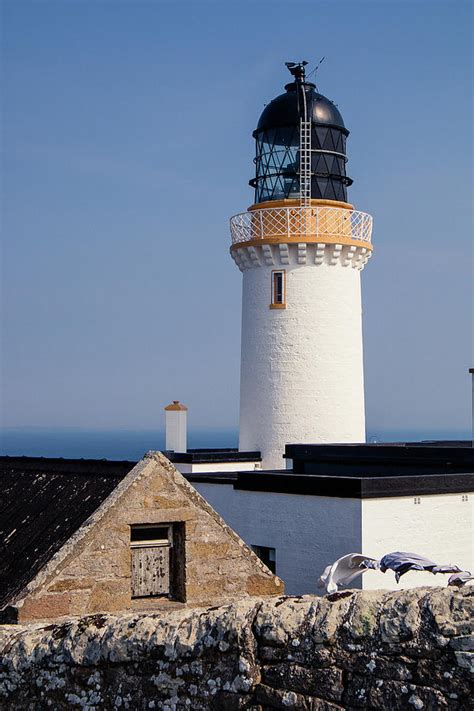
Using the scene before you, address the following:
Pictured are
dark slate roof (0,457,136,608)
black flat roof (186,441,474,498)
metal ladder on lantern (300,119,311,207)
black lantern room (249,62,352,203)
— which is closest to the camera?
dark slate roof (0,457,136,608)

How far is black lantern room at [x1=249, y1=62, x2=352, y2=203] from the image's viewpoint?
30531 millimetres

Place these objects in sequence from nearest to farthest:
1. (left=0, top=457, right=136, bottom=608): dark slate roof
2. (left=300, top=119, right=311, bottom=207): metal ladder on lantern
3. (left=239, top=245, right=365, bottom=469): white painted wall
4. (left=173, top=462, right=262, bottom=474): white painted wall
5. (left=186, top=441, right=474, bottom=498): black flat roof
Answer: (left=0, top=457, right=136, bottom=608): dark slate roof → (left=186, top=441, right=474, bottom=498): black flat roof → (left=173, top=462, right=262, bottom=474): white painted wall → (left=239, top=245, right=365, bottom=469): white painted wall → (left=300, top=119, right=311, bottom=207): metal ladder on lantern

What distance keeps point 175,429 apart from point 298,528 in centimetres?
1363

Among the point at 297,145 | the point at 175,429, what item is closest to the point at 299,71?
the point at 297,145

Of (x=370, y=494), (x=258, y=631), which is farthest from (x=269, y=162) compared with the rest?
(x=258, y=631)

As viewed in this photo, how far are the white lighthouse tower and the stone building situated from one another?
1557 centimetres

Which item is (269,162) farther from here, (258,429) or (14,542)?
(14,542)

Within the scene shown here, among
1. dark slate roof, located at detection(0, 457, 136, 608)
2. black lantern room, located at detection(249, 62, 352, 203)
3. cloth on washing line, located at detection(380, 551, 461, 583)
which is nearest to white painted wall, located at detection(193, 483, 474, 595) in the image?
cloth on washing line, located at detection(380, 551, 461, 583)

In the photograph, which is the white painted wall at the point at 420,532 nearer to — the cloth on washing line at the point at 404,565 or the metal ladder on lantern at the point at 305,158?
the cloth on washing line at the point at 404,565

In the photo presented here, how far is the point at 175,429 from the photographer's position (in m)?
32.6

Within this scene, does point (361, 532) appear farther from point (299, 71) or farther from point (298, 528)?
point (299, 71)

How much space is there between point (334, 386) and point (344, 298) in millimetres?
2783

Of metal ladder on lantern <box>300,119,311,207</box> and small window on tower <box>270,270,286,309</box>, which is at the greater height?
metal ladder on lantern <box>300,119,311,207</box>

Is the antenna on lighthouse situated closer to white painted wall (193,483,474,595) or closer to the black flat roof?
the black flat roof
